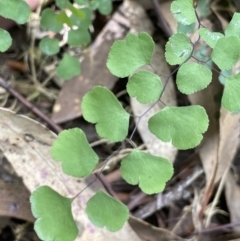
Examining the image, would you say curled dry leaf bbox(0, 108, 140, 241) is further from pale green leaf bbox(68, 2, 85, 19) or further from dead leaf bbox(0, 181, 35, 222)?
pale green leaf bbox(68, 2, 85, 19)

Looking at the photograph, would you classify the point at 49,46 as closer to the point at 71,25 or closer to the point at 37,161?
the point at 71,25

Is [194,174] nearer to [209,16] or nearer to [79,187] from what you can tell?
[79,187]

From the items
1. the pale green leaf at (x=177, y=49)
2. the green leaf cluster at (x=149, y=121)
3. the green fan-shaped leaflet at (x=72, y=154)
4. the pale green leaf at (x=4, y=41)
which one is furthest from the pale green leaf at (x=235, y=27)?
the pale green leaf at (x=4, y=41)

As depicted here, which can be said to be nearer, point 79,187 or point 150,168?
point 150,168

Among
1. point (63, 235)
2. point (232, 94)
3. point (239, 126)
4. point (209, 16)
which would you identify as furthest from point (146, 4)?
point (63, 235)

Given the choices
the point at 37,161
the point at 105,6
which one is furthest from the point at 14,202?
the point at 105,6

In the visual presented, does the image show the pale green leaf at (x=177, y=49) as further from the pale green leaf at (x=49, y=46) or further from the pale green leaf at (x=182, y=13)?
the pale green leaf at (x=49, y=46)
